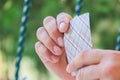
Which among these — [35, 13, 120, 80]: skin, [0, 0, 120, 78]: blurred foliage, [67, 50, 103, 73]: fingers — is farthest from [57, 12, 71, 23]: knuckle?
[0, 0, 120, 78]: blurred foliage

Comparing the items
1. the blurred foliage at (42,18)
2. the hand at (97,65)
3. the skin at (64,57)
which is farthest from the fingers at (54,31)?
the blurred foliage at (42,18)

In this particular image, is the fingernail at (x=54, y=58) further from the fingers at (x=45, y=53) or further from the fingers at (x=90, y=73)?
the fingers at (x=90, y=73)

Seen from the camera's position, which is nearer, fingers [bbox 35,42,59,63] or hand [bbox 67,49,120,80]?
hand [bbox 67,49,120,80]

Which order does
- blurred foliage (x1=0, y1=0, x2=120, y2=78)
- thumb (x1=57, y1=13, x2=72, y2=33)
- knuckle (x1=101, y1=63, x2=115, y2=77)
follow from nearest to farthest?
knuckle (x1=101, y1=63, x2=115, y2=77), thumb (x1=57, y1=13, x2=72, y2=33), blurred foliage (x1=0, y1=0, x2=120, y2=78)

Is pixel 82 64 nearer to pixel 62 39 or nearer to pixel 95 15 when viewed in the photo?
pixel 62 39

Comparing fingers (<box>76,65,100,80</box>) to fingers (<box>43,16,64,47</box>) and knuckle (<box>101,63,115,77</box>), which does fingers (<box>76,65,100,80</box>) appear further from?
fingers (<box>43,16,64,47</box>)

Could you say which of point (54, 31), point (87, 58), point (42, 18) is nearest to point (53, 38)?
point (54, 31)

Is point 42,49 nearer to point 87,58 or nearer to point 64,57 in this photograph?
point 64,57
